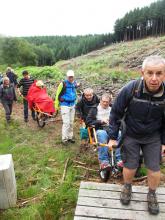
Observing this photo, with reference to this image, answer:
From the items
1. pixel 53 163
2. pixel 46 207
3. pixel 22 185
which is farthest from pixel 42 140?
pixel 46 207

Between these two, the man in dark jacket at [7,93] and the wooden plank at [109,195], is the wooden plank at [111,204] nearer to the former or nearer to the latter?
the wooden plank at [109,195]

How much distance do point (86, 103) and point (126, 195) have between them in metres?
3.63

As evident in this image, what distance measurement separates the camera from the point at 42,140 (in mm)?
8789

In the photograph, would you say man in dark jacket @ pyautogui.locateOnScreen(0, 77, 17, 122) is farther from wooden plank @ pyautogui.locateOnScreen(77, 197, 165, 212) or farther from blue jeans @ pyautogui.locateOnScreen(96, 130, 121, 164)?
wooden plank @ pyautogui.locateOnScreen(77, 197, 165, 212)

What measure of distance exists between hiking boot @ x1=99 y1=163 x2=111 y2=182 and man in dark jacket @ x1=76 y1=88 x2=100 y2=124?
1866 millimetres

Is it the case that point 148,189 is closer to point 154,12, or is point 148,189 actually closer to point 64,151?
point 64,151

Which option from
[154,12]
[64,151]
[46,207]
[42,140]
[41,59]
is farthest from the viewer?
[41,59]

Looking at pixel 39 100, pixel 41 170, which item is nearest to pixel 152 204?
pixel 41 170

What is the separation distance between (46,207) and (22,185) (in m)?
1.63

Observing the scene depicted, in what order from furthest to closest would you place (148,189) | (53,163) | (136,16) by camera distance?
Answer: (136,16) < (53,163) < (148,189)

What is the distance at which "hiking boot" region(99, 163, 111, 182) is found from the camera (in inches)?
209

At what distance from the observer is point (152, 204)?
3656 mm

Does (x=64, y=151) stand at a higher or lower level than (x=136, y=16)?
lower

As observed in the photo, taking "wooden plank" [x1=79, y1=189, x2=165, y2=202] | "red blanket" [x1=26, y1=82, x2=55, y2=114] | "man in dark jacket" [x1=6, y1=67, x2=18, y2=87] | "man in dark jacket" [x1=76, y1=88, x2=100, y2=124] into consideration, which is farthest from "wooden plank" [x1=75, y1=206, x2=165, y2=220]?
"man in dark jacket" [x1=6, y1=67, x2=18, y2=87]
